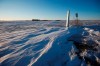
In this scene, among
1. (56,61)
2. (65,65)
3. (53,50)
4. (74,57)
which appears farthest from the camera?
(53,50)

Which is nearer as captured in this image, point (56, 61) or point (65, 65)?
point (65, 65)

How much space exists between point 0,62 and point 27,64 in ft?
3.53

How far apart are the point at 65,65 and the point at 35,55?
1.35m

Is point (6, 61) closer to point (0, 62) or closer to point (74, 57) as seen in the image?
point (0, 62)

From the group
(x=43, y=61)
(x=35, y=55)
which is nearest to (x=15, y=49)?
(x=35, y=55)

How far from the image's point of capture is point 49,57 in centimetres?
449

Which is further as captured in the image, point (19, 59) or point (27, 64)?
point (19, 59)

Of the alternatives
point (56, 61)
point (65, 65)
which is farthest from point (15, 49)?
point (65, 65)

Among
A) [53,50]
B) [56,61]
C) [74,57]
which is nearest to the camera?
[56,61]

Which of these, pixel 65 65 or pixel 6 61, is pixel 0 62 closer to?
pixel 6 61

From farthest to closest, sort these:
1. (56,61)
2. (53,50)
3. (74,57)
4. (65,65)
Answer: (53,50) < (74,57) < (56,61) < (65,65)

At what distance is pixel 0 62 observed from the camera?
164 inches

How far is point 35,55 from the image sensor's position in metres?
4.59

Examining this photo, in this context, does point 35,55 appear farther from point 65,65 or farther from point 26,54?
point 65,65
